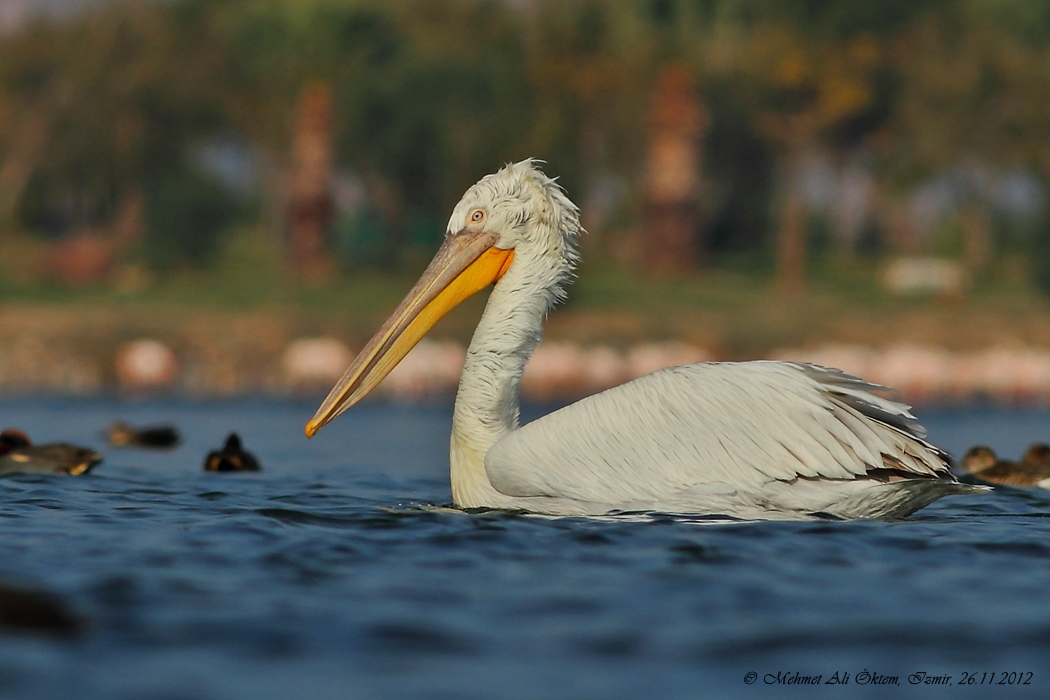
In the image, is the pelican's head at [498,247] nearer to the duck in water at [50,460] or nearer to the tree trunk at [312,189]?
the duck in water at [50,460]

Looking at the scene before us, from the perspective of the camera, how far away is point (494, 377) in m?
7.98

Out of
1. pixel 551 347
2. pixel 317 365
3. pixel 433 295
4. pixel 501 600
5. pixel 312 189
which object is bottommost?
pixel 501 600

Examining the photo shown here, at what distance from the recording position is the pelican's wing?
23.5 ft

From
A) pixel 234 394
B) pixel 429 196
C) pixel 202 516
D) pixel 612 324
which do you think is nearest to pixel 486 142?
pixel 429 196

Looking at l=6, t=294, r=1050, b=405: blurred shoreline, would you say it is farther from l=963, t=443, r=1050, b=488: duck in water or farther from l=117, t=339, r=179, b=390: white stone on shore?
l=963, t=443, r=1050, b=488: duck in water

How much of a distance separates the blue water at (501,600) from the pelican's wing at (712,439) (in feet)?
0.78

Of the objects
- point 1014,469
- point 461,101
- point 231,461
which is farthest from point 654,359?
point 461,101

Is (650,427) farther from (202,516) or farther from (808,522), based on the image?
(202,516)

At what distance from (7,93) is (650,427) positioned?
4950cm

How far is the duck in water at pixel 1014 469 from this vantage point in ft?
34.4

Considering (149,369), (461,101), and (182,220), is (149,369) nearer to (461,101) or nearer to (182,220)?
(182,220)

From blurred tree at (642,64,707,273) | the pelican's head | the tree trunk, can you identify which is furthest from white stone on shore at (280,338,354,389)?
blurred tree at (642,64,707,273)

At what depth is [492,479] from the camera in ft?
24.8

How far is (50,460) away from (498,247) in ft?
12.0
